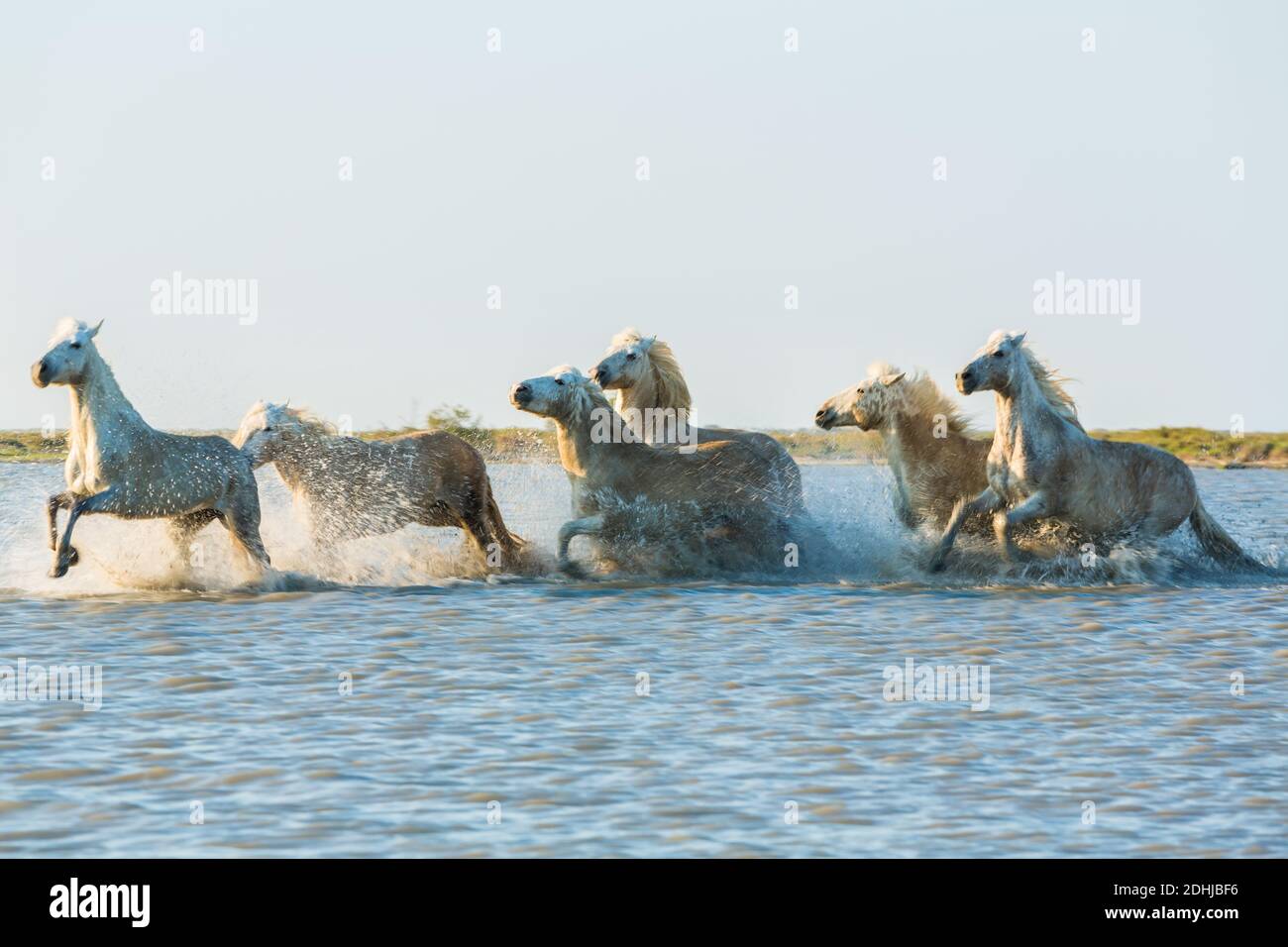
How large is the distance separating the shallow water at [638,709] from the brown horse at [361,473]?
1.44ft

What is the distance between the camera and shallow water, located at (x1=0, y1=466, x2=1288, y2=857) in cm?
641

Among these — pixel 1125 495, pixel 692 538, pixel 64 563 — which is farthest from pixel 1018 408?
pixel 64 563

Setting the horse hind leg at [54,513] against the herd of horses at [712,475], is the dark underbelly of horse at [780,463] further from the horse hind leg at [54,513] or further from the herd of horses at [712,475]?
the horse hind leg at [54,513]

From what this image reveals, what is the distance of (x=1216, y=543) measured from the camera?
46.7 feet

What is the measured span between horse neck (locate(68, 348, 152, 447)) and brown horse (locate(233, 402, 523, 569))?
1.04 meters

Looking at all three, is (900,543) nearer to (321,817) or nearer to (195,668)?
(195,668)

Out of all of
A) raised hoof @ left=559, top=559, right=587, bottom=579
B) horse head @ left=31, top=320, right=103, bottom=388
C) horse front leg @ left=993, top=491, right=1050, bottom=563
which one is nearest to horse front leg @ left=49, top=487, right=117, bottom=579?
horse head @ left=31, top=320, right=103, bottom=388

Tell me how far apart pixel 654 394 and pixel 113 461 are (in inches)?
168

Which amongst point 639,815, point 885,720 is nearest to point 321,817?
point 639,815

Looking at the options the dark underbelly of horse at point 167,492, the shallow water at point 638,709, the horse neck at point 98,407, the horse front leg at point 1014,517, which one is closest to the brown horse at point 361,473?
the shallow water at point 638,709

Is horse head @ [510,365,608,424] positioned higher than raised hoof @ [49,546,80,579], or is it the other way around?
horse head @ [510,365,608,424]

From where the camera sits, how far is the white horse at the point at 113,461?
1208cm

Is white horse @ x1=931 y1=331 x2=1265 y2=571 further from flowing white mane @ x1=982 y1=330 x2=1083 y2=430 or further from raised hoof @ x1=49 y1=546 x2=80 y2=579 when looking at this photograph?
raised hoof @ x1=49 y1=546 x2=80 y2=579
